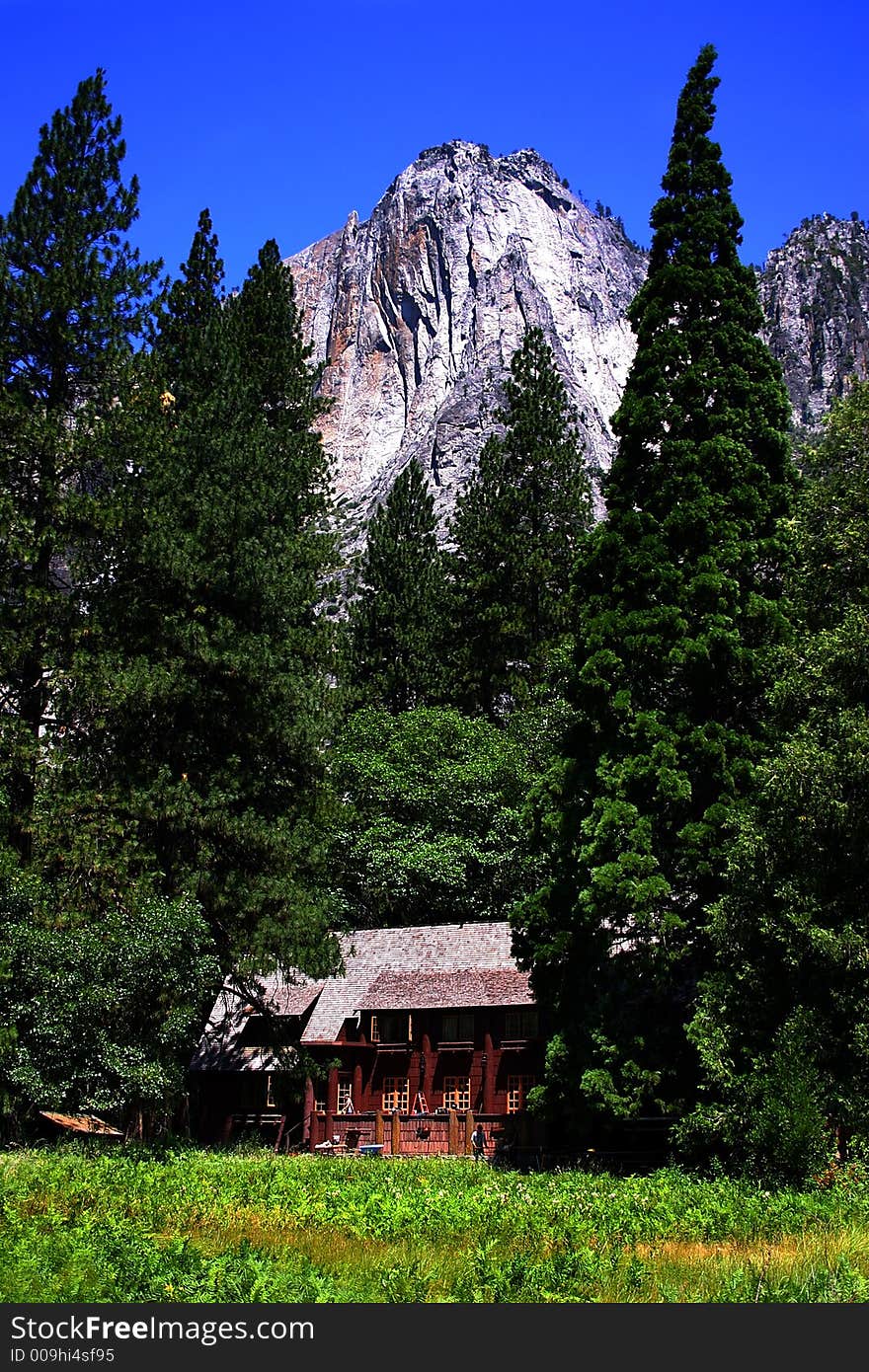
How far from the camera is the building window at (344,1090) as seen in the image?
34.7 metres

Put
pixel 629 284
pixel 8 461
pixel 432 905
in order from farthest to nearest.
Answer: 1. pixel 629 284
2. pixel 432 905
3. pixel 8 461

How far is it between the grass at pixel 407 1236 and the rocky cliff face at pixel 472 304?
113573 mm

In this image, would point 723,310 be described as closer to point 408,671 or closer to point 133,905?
point 133,905

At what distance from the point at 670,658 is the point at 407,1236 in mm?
13897

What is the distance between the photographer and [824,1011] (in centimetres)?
2012

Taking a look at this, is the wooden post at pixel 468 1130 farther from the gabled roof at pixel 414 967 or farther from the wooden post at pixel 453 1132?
the gabled roof at pixel 414 967

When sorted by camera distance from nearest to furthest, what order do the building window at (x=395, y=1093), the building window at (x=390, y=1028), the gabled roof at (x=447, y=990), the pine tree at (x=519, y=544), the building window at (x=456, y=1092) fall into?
the gabled roof at (x=447, y=990)
the building window at (x=456, y=1092)
the building window at (x=395, y=1093)
the building window at (x=390, y=1028)
the pine tree at (x=519, y=544)

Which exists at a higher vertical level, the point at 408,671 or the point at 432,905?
the point at 408,671

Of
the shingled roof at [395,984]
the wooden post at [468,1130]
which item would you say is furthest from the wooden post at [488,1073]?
the wooden post at [468,1130]

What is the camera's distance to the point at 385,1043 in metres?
34.5

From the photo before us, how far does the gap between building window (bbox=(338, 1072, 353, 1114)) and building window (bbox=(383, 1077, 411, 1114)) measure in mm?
1037

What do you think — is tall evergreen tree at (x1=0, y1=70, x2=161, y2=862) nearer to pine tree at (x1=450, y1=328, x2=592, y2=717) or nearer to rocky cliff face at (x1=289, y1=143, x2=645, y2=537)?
pine tree at (x1=450, y1=328, x2=592, y2=717)

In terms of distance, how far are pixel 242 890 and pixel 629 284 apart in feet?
594

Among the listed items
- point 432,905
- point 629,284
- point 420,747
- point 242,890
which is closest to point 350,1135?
point 242,890
